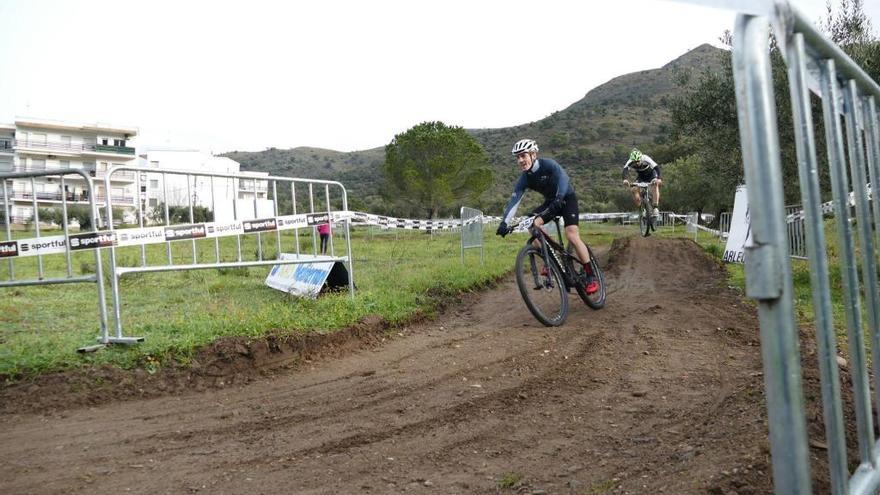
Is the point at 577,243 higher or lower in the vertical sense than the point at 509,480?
higher

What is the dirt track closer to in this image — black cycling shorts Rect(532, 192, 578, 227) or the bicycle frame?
the bicycle frame

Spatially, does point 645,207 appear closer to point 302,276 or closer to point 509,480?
point 302,276

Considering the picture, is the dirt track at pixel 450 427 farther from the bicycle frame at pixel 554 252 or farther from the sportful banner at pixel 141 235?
the sportful banner at pixel 141 235

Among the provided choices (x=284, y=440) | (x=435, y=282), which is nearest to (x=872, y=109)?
(x=284, y=440)

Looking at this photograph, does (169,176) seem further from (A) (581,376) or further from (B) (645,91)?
(B) (645,91)

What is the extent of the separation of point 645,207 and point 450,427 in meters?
12.3

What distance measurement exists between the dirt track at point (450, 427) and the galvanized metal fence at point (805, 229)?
0.78 m

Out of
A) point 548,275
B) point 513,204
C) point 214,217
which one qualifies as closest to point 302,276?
point 214,217

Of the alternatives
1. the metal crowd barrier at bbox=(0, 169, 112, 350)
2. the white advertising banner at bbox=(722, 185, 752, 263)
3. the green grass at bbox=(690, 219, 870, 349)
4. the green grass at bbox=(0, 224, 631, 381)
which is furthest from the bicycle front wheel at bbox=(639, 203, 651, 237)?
the metal crowd barrier at bbox=(0, 169, 112, 350)

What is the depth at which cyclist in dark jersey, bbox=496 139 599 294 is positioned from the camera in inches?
301

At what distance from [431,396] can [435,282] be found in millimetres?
5502

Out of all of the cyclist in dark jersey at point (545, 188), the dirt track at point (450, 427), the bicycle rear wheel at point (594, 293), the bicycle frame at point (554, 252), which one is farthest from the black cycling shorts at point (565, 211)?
the dirt track at point (450, 427)

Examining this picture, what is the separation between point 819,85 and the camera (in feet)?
7.29

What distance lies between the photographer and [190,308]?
8234 millimetres
